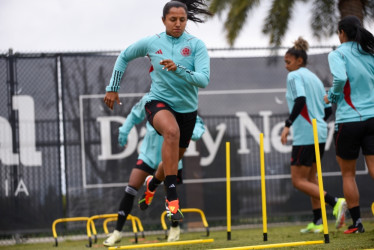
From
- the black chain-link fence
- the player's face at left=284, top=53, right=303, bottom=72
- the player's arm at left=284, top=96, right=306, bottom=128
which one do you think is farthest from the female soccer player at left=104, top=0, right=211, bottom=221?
the black chain-link fence

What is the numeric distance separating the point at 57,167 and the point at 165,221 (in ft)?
5.90

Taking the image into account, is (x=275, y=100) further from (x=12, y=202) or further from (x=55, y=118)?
(x=12, y=202)

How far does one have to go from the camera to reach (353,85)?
5.46 meters

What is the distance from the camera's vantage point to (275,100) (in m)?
8.79

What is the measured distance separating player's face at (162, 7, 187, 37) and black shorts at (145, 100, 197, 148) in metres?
0.66

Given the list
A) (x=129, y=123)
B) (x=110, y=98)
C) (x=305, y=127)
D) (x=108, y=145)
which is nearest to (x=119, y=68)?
(x=110, y=98)

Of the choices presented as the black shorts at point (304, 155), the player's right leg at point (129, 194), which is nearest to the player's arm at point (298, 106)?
the black shorts at point (304, 155)

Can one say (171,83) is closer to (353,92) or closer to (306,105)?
(353,92)

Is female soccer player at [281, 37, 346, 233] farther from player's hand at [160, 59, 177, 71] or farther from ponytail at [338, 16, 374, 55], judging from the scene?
player's hand at [160, 59, 177, 71]

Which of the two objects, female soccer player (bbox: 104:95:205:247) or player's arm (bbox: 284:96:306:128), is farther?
player's arm (bbox: 284:96:306:128)

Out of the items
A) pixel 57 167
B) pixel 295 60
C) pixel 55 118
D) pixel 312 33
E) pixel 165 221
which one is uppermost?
pixel 312 33

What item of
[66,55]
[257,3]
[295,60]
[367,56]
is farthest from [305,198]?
[257,3]

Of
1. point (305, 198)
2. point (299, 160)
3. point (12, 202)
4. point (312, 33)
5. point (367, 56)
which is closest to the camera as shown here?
point (367, 56)

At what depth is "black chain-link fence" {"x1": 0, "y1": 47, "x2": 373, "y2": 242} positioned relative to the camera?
8047 millimetres
